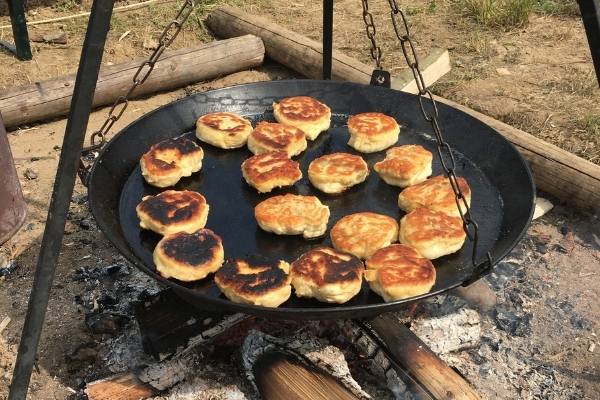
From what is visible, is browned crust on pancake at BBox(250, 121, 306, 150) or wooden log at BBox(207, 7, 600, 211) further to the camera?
wooden log at BBox(207, 7, 600, 211)

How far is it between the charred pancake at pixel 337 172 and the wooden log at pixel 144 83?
3.15 m

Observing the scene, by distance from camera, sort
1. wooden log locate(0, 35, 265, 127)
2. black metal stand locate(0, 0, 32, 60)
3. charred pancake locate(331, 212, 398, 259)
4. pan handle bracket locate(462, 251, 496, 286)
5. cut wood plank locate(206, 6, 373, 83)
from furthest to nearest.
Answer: black metal stand locate(0, 0, 32, 60) < cut wood plank locate(206, 6, 373, 83) < wooden log locate(0, 35, 265, 127) < charred pancake locate(331, 212, 398, 259) < pan handle bracket locate(462, 251, 496, 286)

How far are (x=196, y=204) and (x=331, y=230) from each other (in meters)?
0.70

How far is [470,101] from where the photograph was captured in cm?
601

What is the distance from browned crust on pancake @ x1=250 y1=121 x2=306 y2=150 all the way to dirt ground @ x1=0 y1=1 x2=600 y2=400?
45.9 inches

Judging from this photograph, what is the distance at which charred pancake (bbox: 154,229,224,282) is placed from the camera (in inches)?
108

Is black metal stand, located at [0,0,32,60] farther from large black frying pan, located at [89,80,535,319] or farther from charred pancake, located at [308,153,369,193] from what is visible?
charred pancake, located at [308,153,369,193]

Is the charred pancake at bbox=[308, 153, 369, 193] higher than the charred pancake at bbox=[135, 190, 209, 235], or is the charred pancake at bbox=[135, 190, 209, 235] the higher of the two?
the charred pancake at bbox=[308, 153, 369, 193]

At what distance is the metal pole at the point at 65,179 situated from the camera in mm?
2342

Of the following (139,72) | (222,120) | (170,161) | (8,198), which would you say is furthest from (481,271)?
(8,198)

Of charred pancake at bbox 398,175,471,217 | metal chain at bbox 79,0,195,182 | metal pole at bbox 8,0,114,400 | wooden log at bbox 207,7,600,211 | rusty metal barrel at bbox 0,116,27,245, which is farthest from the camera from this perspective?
wooden log at bbox 207,7,600,211

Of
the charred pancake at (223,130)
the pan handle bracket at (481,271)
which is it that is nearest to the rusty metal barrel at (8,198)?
the charred pancake at (223,130)

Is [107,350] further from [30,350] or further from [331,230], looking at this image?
[331,230]

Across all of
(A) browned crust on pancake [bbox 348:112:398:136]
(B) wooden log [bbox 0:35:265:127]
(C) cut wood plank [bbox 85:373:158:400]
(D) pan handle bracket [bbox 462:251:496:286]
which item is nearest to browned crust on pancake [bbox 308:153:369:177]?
(A) browned crust on pancake [bbox 348:112:398:136]
